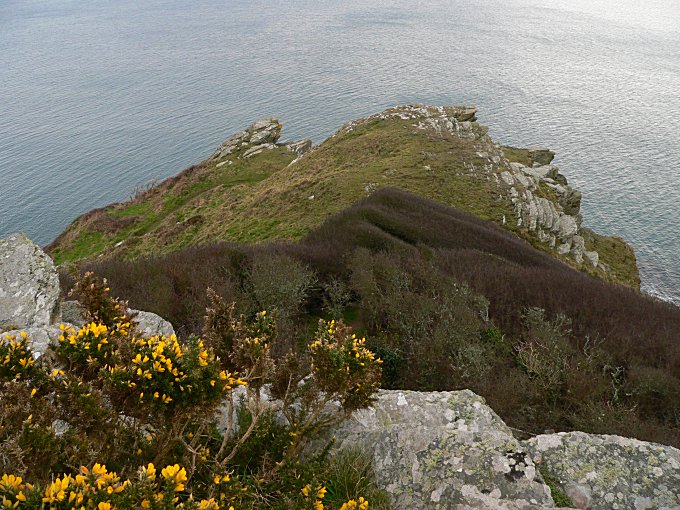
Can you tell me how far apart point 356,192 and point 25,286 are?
27.0 meters

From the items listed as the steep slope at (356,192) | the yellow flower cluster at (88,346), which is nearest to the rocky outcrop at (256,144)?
the steep slope at (356,192)

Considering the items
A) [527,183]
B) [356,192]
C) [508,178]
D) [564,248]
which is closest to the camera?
[356,192]

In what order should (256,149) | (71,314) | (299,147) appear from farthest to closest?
(299,147) < (256,149) < (71,314)

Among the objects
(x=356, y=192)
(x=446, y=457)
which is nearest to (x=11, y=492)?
(x=446, y=457)

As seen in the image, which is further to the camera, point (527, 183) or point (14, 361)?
point (527, 183)

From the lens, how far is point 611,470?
777 cm

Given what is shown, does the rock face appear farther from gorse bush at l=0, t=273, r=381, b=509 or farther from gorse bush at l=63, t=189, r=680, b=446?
gorse bush at l=0, t=273, r=381, b=509

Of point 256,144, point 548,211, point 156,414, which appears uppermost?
point 156,414

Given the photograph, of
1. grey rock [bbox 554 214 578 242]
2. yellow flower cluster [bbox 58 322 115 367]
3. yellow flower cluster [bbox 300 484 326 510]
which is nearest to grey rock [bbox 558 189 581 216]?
grey rock [bbox 554 214 578 242]

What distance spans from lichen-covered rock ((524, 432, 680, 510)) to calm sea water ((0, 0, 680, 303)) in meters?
43.6

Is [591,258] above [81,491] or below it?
below

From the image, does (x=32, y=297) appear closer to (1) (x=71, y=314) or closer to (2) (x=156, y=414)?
(1) (x=71, y=314)

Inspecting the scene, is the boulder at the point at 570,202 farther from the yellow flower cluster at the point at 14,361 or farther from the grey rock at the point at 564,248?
the yellow flower cluster at the point at 14,361

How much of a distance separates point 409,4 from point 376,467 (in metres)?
206
